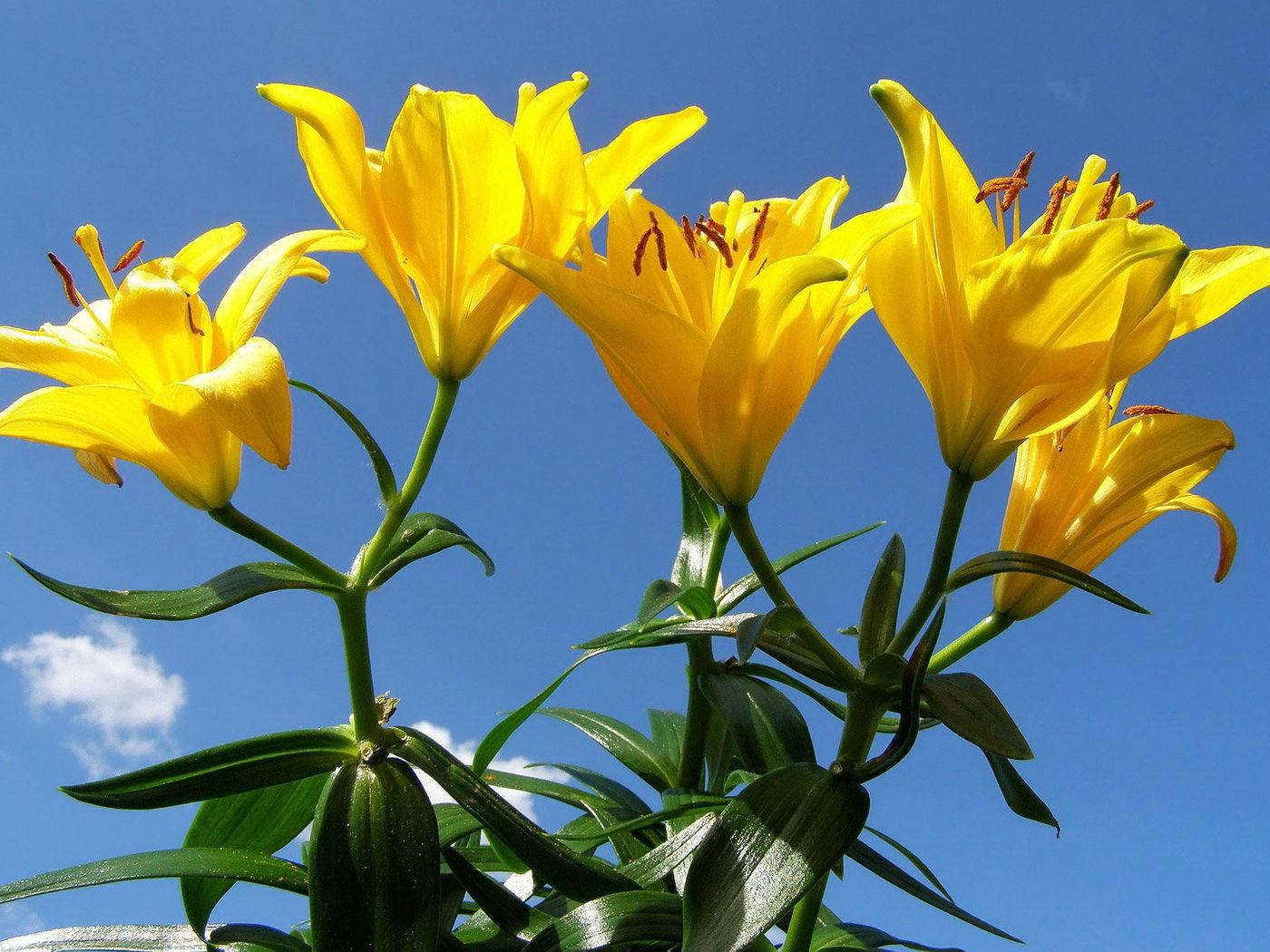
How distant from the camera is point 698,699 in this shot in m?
1.05

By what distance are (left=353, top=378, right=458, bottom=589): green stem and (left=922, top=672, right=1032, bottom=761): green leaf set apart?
409 mm

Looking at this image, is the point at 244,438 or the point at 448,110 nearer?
the point at 244,438

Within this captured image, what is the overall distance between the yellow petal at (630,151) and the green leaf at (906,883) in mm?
574

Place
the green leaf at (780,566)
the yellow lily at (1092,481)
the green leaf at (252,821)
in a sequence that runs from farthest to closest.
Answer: the green leaf at (780,566) < the green leaf at (252,821) < the yellow lily at (1092,481)

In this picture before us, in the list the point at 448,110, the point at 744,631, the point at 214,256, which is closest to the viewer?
the point at 744,631

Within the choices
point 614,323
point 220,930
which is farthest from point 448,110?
point 220,930

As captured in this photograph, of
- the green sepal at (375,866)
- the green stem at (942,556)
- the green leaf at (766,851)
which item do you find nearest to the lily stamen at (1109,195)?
the green stem at (942,556)

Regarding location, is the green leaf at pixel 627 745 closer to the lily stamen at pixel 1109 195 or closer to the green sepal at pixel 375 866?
the green sepal at pixel 375 866

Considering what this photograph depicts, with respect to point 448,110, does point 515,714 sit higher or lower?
lower

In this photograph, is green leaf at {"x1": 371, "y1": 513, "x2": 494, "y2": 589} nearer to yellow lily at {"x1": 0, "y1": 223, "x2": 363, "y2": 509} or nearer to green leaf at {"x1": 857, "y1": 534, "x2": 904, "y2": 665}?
yellow lily at {"x1": 0, "y1": 223, "x2": 363, "y2": 509}

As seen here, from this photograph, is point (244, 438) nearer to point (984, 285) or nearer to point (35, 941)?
point (984, 285)

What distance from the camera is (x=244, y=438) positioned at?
686mm

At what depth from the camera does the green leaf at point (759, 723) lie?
0.92m

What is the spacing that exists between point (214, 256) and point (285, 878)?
0.53 m
